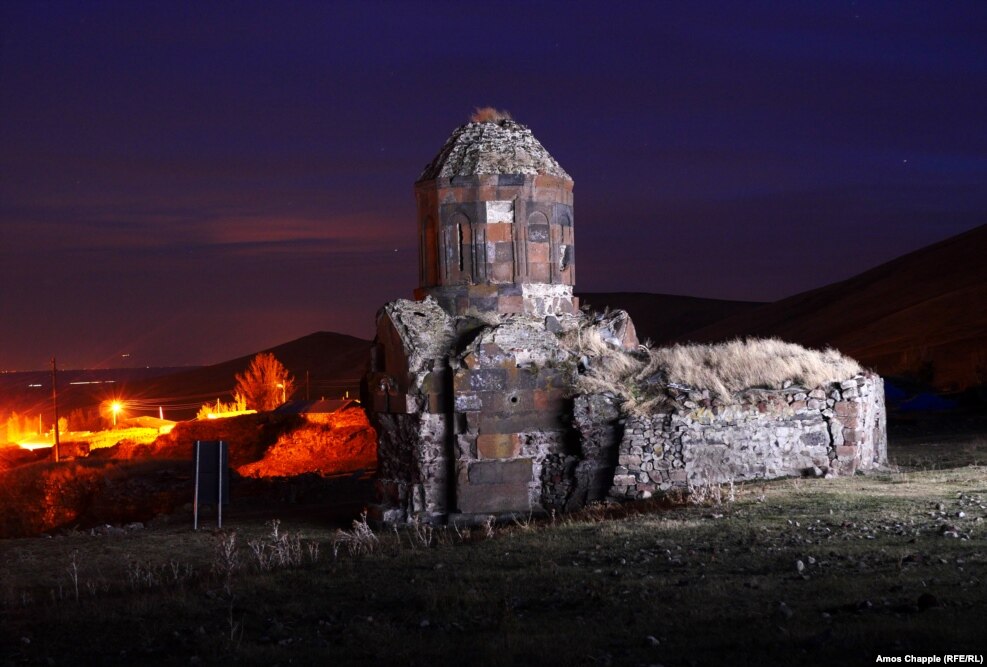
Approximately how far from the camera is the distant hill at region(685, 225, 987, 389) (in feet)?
128

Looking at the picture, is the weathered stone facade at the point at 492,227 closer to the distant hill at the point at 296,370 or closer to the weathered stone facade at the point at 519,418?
the weathered stone facade at the point at 519,418

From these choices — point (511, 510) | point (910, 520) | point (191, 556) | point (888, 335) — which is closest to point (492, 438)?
point (511, 510)

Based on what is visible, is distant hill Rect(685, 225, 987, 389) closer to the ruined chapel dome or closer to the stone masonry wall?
the stone masonry wall

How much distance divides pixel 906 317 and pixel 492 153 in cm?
4046

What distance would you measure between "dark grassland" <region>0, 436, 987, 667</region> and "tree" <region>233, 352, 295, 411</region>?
34308 mm

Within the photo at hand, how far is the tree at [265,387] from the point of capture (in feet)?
151

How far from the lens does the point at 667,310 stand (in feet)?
274

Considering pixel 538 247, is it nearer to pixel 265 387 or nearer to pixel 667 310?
pixel 265 387

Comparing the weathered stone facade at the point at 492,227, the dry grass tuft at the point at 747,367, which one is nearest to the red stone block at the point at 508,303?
the weathered stone facade at the point at 492,227

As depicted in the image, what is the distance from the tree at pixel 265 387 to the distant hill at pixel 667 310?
31.1m

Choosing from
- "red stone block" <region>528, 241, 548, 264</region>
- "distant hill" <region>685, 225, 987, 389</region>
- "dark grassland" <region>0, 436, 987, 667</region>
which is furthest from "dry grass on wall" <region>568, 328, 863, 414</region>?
"distant hill" <region>685, 225, 987, 389</region>

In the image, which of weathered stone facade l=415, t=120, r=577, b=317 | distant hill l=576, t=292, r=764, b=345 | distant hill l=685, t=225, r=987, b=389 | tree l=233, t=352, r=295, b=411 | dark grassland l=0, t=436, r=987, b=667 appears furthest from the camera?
distant hill l=576, t=292, r=764, b=345

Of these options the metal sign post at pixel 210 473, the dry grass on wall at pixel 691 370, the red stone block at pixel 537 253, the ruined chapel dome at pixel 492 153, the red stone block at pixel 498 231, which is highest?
the ruined chapel dome at pixel 492 153

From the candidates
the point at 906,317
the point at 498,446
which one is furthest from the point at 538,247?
the point at 906,317
